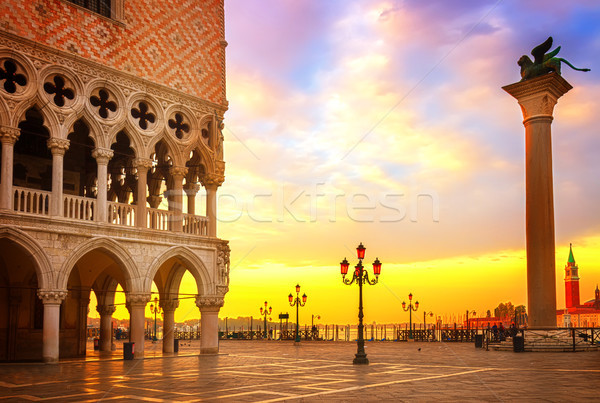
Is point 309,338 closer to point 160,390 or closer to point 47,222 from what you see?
point 47,222

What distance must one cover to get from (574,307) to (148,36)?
162 m

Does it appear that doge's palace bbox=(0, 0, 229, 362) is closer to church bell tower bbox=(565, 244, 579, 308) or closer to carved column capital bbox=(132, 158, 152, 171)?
carved column capital bbox=(132, 158, 152, 171)

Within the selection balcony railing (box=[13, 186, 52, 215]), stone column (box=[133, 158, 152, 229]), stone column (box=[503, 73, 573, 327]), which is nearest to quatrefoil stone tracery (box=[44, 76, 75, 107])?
balcony railing (box=[13, 186, 52, 215])

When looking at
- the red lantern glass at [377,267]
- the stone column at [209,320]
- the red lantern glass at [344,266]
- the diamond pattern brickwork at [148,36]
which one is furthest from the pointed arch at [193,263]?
the red lantern glass at [377,267]

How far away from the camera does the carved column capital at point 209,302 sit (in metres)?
23.6

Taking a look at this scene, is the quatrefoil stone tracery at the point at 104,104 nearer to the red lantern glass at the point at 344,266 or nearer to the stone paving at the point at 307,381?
the stone paving at the point at 307,381

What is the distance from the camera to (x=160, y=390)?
11898 millimetres

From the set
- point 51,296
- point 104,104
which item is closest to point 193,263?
point 51,296

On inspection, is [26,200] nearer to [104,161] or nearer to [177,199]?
[104,161]

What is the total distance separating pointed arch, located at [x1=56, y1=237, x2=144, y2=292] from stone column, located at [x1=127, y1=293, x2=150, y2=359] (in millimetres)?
300

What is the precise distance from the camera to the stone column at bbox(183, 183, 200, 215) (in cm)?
2539

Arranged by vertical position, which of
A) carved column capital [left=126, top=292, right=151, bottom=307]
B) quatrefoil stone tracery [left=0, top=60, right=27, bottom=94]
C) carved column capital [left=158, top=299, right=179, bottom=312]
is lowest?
carved column capital [left=158, top=299, right=179, bottom=312]

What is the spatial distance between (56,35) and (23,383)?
457 inches

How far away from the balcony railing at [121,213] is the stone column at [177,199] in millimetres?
1692
